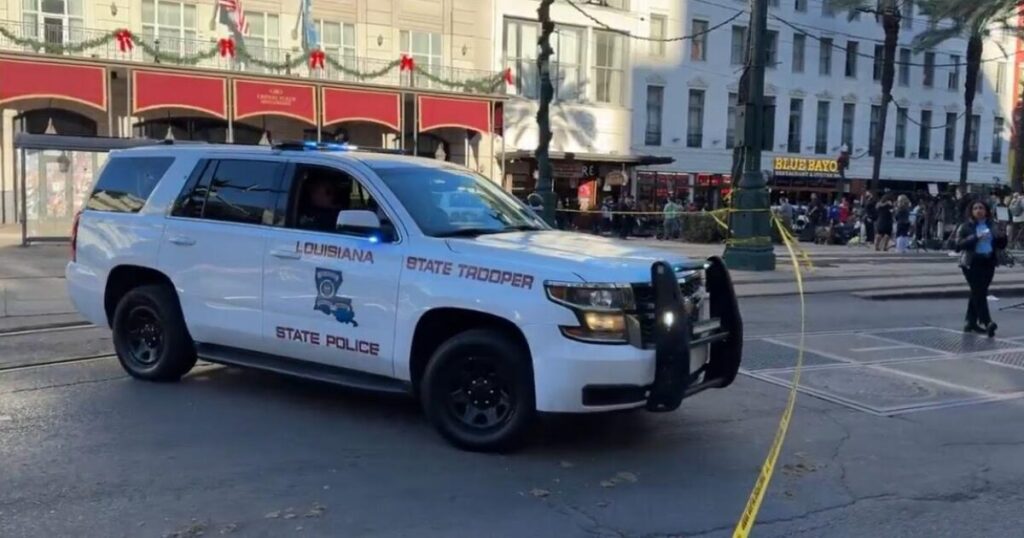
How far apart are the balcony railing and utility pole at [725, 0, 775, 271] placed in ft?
62.2

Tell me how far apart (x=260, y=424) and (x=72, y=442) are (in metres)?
1.15

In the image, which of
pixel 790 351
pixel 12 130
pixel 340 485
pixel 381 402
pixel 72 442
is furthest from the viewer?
pixel 12 130

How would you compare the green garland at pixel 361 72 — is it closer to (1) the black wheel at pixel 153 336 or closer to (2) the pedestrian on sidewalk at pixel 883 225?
(2) the pedestrian on sidewalk at pixel 883 225

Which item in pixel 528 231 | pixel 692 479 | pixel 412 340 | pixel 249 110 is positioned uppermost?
pixel 249 110

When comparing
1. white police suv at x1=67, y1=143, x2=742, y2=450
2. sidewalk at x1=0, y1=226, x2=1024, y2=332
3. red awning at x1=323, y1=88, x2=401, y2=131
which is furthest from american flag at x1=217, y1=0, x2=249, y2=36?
white police suv at x1=67, y1=143, x2=742, y2=450

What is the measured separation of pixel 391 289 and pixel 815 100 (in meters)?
48.6

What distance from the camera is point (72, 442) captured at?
20.0 ft

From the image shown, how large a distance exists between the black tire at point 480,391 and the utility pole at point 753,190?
12.9m

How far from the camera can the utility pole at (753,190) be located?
17688 mm

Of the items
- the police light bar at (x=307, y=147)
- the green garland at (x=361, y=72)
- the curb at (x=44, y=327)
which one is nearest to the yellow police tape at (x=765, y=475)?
A: the police light bar at (x=307, y=147)

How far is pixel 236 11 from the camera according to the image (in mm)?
33000

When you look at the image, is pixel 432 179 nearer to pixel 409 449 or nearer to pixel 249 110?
pixel 409 449

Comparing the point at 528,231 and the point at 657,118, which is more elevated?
the point at 657,118

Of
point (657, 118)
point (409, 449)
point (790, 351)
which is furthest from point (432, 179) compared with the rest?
point (657, 118)
